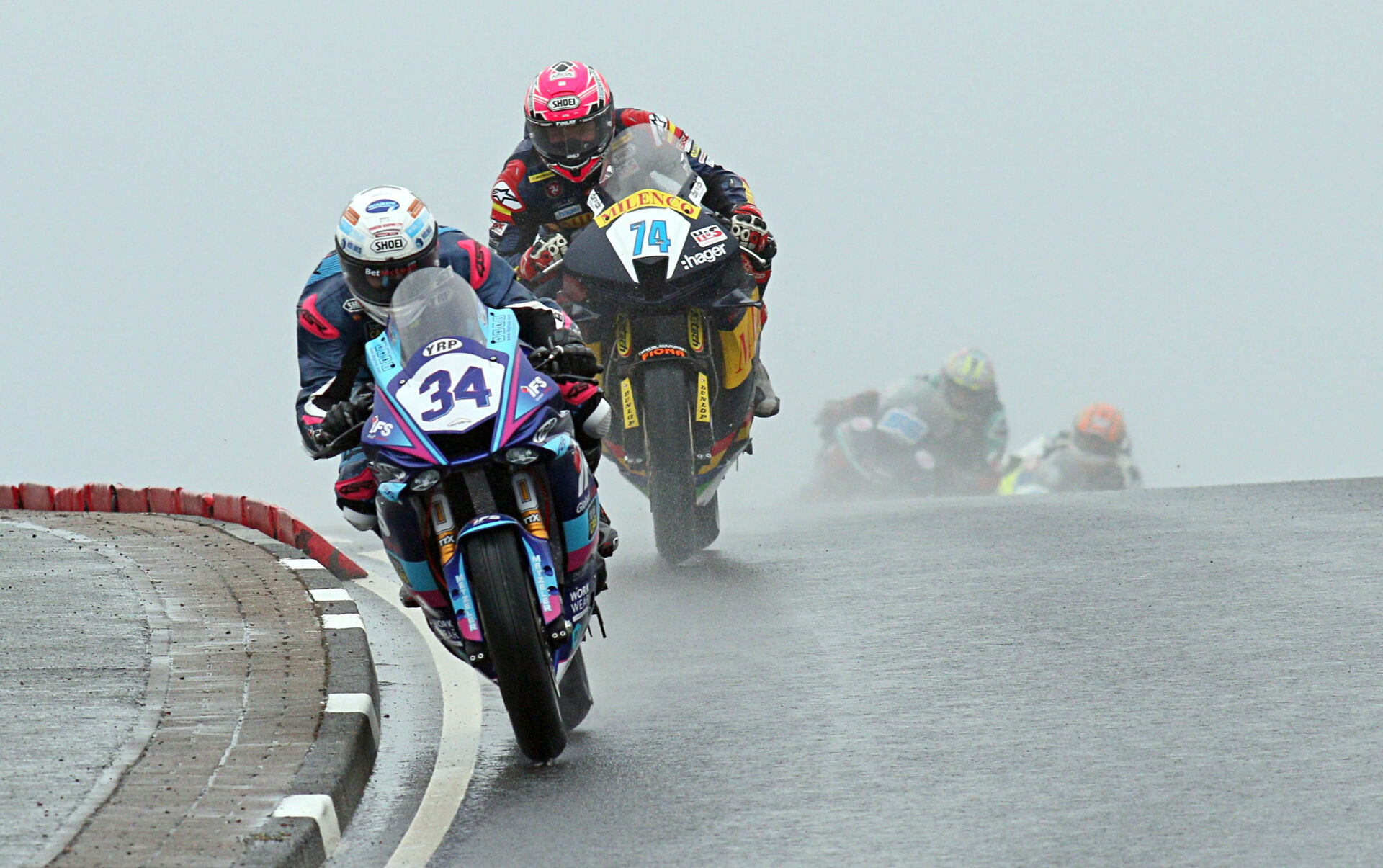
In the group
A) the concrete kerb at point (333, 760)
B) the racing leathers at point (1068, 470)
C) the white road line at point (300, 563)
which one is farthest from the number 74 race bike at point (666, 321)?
the racing leathers at point (1068, 470)

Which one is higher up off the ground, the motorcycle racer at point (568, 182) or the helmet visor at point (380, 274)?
the motorcycle racer at point (568, 182)

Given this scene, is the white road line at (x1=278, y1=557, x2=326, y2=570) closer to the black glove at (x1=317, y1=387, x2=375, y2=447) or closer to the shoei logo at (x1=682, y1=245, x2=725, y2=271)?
the shoei logo at (x1=682, y1=245, x2=725, y2=271)

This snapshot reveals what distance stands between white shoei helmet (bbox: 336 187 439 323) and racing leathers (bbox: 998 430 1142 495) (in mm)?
18417

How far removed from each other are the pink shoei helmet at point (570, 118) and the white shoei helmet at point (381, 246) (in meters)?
4.24

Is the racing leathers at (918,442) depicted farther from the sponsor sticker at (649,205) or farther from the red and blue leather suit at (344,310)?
the red and blue leather suit at (344,310)

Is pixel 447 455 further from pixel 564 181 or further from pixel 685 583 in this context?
pixel 564 181

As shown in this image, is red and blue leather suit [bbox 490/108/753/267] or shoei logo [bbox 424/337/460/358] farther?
red and blue leather suit [bbox 490/108/753/267]

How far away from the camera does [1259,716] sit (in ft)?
21.2

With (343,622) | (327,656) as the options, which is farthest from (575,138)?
(327,656)

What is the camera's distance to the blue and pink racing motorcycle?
607 centimetres

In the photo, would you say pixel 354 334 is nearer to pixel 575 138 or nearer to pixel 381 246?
pixel 381 246

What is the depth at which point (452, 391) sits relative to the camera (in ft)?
20.8

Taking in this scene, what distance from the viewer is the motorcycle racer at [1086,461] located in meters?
24.8

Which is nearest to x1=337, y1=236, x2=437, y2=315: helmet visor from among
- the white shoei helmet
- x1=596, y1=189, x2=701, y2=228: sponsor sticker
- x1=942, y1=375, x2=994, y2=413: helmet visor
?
the white shoei helmet
